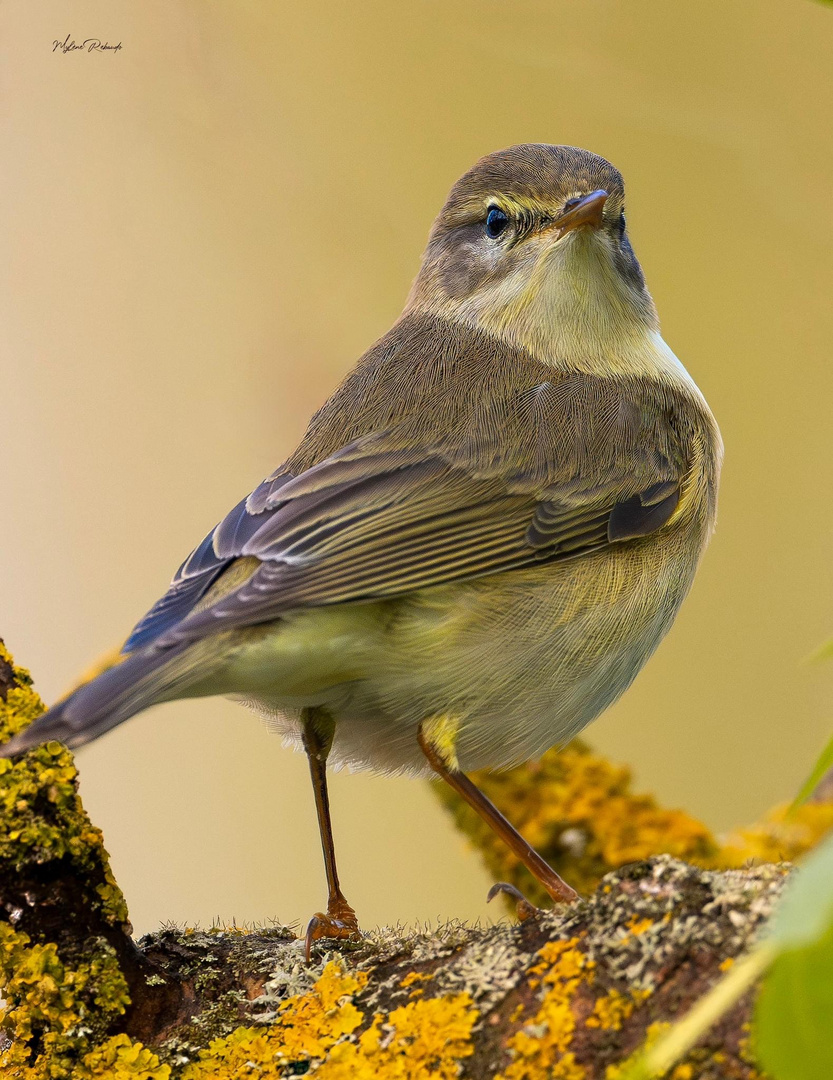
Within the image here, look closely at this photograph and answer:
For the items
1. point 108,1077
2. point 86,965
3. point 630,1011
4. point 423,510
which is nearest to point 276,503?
point 423,510

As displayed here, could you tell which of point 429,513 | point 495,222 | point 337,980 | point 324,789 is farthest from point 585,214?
point 337,980

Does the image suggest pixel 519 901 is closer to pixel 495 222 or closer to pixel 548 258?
pixel 548 258

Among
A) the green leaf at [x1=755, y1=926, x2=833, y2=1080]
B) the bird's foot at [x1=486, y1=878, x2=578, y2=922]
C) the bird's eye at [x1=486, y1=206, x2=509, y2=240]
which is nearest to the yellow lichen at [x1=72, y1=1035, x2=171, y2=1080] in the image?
the bird's foot at [x1=486, y1=878, x2=578, y2=922]

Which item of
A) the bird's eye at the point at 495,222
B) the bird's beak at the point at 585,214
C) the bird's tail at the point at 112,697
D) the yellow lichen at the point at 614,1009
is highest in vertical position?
the bird's eye at the point at 495,222

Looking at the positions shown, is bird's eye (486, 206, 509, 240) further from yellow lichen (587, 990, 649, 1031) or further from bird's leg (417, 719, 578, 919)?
yellow lichen (587, 990, 649, 1031)

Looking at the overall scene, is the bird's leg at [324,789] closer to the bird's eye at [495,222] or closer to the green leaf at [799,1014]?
the bird's eye at [495,222]

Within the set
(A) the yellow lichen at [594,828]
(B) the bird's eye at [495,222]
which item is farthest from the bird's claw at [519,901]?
(B) the bird's eye at [495,222]
